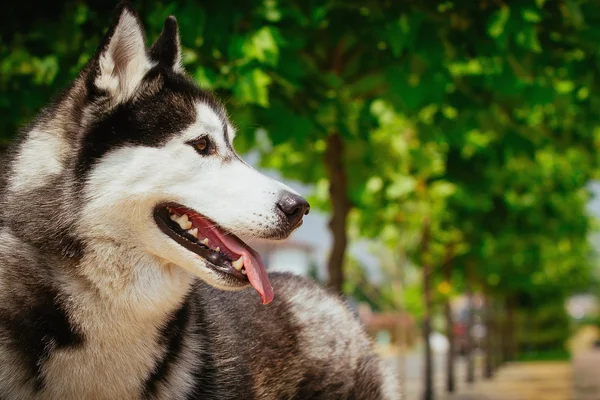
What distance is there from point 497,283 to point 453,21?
21768 millimetres

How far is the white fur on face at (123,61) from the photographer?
3.86 meters

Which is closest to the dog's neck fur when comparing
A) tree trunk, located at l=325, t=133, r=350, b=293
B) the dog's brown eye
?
the dog's brown eye

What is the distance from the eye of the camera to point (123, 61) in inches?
156

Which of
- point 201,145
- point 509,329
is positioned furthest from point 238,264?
point 509,329

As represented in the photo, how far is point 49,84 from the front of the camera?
266 inches

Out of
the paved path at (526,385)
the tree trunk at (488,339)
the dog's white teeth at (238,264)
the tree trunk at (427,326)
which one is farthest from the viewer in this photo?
the tree trunk at (488,339)

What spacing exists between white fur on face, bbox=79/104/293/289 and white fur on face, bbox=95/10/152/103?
12.1 inches

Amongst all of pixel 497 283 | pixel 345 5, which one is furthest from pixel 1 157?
pixel 497 283

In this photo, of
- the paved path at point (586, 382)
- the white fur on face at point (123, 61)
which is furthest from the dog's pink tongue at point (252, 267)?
the paved path at point (586, 382)

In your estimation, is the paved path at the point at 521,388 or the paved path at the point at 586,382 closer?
the paved path at the point at 586,382

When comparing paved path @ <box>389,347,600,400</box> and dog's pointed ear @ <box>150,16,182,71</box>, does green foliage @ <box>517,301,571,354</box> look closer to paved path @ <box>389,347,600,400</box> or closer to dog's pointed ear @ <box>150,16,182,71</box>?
paved path @ <box>389,347,600,400</box>

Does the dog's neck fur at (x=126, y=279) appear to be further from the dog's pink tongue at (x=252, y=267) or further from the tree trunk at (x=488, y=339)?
the tree trunk at (x=488, y=339)

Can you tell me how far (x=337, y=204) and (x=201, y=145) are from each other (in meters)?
6.47

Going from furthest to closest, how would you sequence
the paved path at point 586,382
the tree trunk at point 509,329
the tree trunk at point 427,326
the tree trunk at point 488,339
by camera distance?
the tree trunk at point 509,329, the tree trunk at point 488,339, the tree trunk at point 427,326, the paved path at point 586,382
